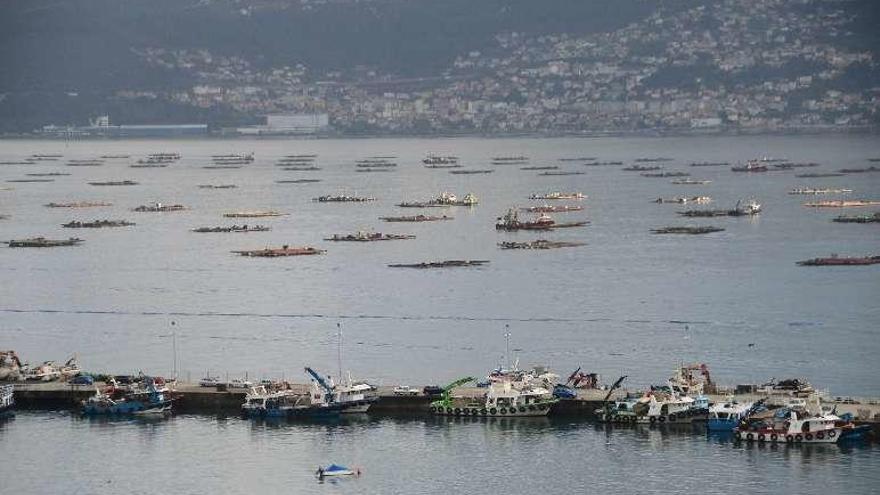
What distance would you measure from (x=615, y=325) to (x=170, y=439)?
19086 millimetres

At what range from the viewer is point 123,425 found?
45375 millimetres

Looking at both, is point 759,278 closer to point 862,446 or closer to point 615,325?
point 615,325

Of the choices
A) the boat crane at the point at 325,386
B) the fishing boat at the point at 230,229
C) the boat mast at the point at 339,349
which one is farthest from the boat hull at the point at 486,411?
the fishing boat at the point at 230,229

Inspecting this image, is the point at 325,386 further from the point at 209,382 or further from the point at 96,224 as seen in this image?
the point at 96,224

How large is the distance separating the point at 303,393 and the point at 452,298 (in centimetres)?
2100

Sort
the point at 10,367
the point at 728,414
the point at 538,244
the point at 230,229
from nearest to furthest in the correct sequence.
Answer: the point at 728,414 → the point at 10,367 → the point at 538,244 → the point at 230,229

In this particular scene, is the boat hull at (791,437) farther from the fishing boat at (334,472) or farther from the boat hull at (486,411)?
the fishing boat at (334,472)

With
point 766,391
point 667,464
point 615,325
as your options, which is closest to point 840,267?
point 615,325

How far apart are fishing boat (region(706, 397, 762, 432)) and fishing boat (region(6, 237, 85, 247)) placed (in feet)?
178

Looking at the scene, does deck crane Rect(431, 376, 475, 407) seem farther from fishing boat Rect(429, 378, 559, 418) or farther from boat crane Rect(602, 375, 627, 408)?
boat crane Rect(602, 375, 627, 408)

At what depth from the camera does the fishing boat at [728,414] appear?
139 ft

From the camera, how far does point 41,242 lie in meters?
91.7

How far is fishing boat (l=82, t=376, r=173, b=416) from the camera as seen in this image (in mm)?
46062

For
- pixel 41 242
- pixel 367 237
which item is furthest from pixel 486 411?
pixel 41 242
